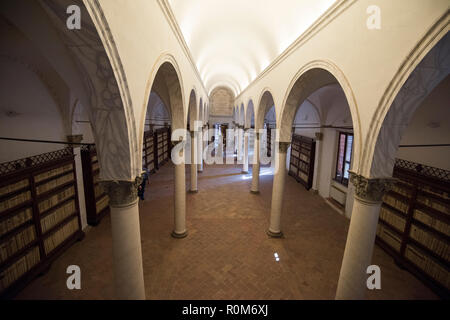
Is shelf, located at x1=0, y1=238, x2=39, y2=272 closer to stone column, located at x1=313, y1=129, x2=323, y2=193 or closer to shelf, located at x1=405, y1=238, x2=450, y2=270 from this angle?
shelf, located at x1=405, y1=238, x2=450, y2=270

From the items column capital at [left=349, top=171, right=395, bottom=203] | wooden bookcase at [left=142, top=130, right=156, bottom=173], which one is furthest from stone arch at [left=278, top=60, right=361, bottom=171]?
wooden bookcase at [left=142, top=130, right=156, bottom=173]

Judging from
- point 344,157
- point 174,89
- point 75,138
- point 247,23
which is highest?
point 247,23

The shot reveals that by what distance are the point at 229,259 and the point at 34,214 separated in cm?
467

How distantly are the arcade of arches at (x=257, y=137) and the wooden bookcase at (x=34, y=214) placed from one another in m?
0.09

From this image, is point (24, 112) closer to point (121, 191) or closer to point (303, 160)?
point (121, 191)

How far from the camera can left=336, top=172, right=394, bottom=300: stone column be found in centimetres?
344

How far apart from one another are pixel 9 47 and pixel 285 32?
6.06 metres

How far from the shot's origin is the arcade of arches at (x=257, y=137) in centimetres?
262

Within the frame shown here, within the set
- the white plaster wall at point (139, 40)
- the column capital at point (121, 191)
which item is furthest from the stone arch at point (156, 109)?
the column capital at point (121, 191)

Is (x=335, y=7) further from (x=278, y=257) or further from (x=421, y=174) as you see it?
(x=278, y=257)

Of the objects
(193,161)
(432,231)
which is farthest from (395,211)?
(193,161)

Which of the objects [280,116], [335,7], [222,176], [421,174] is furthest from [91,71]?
[222,176]

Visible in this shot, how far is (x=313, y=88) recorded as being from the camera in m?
6.46

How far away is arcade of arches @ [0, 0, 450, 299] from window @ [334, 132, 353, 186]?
0.06m
